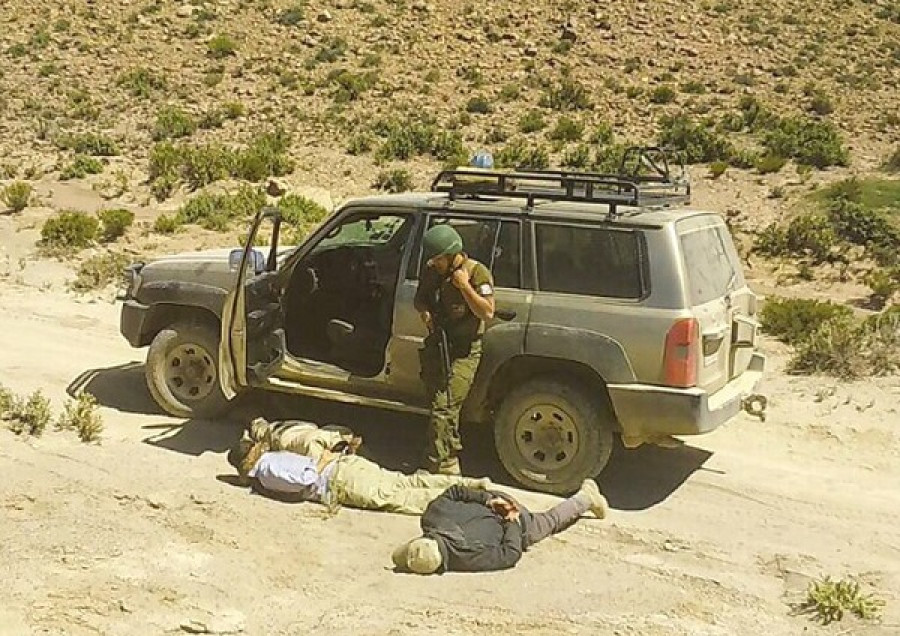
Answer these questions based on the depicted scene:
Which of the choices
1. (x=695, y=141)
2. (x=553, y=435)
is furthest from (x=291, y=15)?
(x=553, y=435)

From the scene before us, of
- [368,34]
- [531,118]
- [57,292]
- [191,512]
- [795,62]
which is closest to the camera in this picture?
[191,512]

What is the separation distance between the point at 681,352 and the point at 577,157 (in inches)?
807

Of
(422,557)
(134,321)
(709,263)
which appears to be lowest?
(422,557)

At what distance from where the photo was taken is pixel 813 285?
17.7 m

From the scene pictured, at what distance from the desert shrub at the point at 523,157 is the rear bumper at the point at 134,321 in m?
17.7

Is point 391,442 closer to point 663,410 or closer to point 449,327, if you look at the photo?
point 449,327

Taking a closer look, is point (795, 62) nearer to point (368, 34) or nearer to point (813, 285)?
point (368, 34)

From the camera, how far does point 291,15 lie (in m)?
42.8

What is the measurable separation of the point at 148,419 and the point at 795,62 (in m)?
32.8

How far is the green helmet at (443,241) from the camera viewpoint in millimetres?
7289

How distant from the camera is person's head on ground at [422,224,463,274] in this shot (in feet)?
23.9

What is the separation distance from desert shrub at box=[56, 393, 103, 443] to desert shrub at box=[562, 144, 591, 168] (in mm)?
18997

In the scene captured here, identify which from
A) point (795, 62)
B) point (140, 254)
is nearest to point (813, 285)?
point (140, 254)

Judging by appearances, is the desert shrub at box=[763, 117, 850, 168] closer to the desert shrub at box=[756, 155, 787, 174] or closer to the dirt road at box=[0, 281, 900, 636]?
the desert shrub at box=[756, 155, 787, 174]
